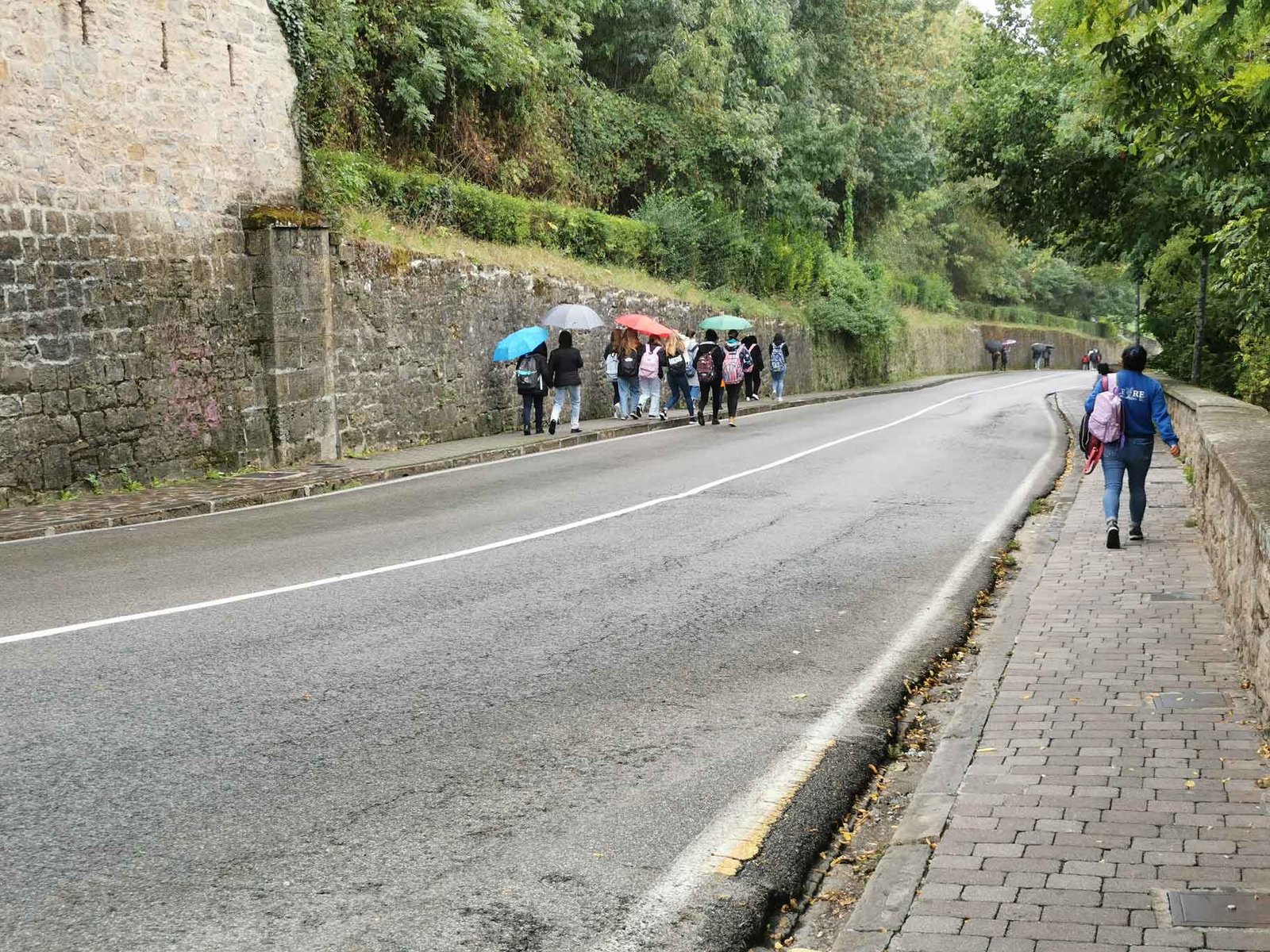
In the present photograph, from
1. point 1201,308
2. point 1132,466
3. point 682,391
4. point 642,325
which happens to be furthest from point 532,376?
point 1132,466

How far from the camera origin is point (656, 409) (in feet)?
94.4

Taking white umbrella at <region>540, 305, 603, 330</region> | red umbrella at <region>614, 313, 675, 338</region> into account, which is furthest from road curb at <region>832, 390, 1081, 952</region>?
red umbrella at <region>614, 313, 675, 338</region>

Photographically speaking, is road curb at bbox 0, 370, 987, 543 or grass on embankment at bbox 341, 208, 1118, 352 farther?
grass on embankment at bbox 341, 208, 1118, 352

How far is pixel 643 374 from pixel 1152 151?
13.4 meters

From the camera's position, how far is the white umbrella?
76.9 feet

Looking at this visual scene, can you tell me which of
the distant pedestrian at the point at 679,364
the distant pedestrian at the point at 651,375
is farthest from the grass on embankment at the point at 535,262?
the distant pedestrian at the point at 651,375

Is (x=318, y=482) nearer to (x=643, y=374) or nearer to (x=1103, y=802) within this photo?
(x=643, y=374)

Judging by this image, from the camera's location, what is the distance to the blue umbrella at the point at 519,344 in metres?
21.4

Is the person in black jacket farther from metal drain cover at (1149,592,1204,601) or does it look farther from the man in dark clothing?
the man in dark clothing

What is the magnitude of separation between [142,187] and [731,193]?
25792 mm

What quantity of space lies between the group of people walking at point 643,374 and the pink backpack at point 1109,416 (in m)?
12.1

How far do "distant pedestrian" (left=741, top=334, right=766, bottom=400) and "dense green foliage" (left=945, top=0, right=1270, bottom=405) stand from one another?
21.6ft

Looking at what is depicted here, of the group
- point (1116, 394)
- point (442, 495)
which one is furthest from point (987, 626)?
point (442, 495)

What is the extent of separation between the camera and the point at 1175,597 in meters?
8.82
